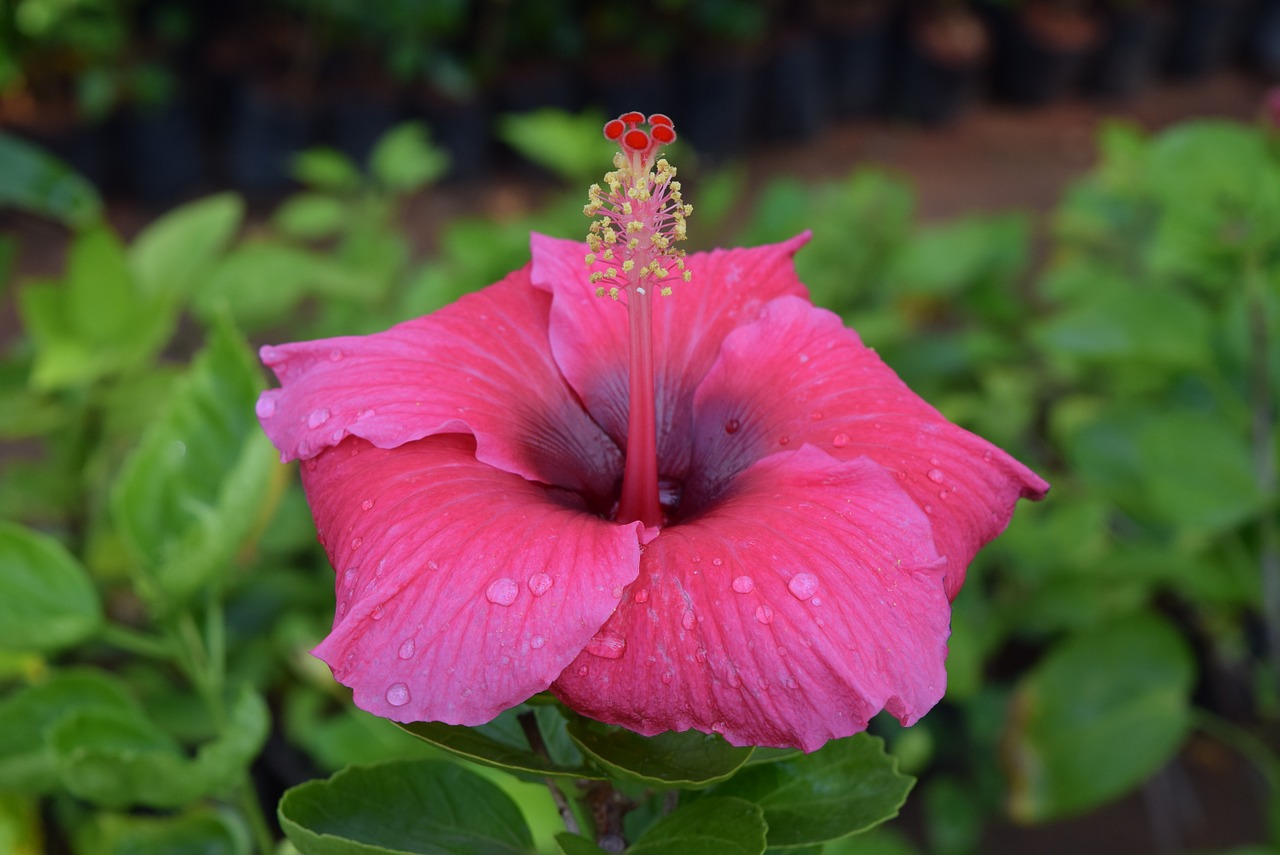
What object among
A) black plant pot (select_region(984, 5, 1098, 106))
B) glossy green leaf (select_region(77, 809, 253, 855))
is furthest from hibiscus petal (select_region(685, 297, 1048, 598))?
black plant pot (select_region(984, 5, 1098, 106))

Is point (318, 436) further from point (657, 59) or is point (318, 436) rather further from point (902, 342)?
point (657, 59)

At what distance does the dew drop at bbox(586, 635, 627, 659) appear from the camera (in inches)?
25.8

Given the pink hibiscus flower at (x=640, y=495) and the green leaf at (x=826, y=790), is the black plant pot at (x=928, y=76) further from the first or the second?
the green leaf at (x=826, y=790)

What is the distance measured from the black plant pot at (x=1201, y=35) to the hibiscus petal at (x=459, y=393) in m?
5.91

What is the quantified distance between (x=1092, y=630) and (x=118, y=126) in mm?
4243

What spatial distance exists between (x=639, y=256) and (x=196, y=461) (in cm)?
62

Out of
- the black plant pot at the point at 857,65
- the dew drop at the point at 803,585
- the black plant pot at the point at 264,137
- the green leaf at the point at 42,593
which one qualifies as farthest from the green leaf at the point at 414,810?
the black plant pot at the point at 857,65

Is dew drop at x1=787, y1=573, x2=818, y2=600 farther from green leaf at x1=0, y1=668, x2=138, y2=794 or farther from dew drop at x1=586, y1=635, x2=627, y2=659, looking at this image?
green leaf at x1=0, y1=668, x2=138, y2=794

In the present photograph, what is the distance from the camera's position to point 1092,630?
184 cm

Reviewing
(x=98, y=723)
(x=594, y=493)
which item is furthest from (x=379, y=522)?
(x=98, y=723)

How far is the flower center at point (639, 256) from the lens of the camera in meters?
0.82

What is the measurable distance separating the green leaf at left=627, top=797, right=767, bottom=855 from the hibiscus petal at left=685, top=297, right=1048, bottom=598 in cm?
19

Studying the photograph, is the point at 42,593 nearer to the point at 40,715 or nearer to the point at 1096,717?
the point at 40,715

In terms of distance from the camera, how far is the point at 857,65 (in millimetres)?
5410
